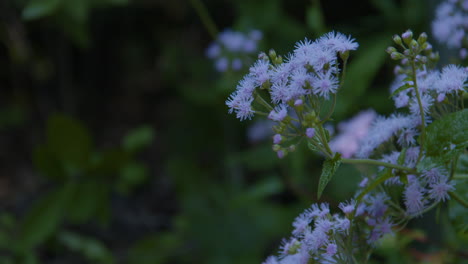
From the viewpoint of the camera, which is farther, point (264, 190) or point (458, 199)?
point (264, 190)

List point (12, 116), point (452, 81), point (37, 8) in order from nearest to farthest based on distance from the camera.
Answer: point (452, 81)
point (37, 8)
point (12, 116)

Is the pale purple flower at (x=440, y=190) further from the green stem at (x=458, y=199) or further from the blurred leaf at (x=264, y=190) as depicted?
the blurred leaf at (x=264, y=190)

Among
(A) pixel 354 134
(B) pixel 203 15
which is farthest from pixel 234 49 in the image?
(A) pixel 354 134

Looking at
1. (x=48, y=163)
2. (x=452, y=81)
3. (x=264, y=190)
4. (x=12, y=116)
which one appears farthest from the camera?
(x=12, y=116)

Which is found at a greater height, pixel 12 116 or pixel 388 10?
pixel 12 116

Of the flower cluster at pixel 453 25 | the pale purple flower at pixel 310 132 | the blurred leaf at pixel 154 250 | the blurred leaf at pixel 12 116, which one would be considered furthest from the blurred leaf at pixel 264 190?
the blurred leaf at pixel 12 116

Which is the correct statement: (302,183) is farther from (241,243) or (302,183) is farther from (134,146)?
(134,146)

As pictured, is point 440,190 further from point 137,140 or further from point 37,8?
point 137,140

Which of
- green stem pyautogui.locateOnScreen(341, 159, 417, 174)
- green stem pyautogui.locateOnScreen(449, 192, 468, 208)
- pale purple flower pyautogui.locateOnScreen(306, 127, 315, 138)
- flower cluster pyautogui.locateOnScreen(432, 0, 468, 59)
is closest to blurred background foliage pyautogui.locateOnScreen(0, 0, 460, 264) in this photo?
flower cluster pyautogui.locateOnScreen(432, 0, 468, 59)
